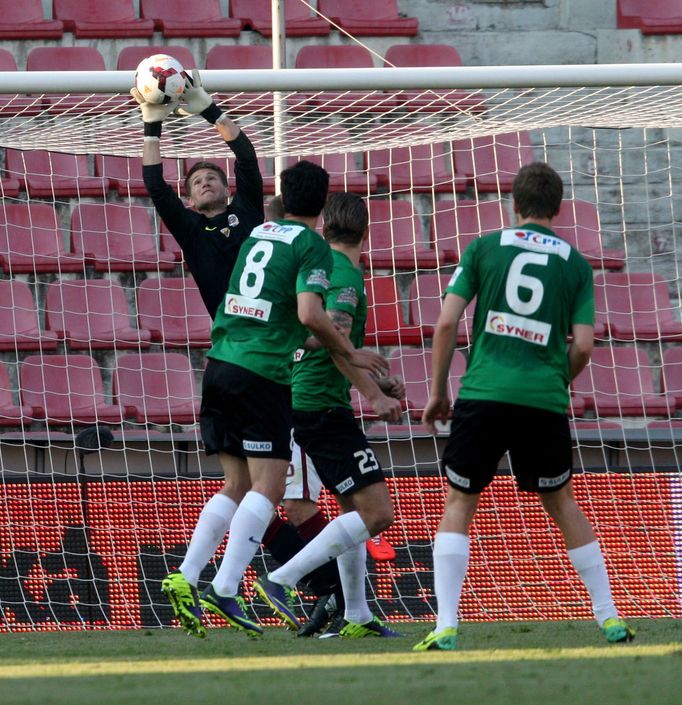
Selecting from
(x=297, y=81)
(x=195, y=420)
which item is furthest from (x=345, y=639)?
(x=195, y=420)

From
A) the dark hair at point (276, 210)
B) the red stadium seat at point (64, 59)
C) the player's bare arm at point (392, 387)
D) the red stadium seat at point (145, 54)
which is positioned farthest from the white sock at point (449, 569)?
the red stadium seat at point (64, 59)

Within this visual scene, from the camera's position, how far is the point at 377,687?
2838mm

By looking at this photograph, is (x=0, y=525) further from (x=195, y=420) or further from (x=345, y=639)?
(x=345, y=639)

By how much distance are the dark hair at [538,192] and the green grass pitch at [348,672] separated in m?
1.35

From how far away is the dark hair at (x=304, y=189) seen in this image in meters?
4.62

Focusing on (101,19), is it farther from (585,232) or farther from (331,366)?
(331,366)

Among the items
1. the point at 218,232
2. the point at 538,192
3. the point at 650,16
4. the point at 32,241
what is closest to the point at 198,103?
the point at 218,232

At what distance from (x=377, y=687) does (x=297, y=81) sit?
4.02 m

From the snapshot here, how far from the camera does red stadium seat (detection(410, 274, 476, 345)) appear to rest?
867 cm

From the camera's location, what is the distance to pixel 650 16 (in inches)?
437

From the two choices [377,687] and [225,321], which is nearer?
[377,687]

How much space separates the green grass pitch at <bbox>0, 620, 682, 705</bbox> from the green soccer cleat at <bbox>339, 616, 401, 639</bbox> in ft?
0.66

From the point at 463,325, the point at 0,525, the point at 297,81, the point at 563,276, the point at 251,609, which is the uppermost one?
the point at 297,81

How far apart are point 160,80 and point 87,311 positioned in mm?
4100
